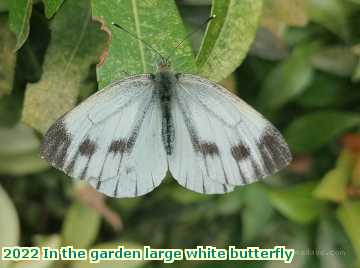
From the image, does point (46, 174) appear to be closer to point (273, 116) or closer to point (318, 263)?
point (273, 116)

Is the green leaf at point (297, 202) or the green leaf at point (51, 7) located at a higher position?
the green leaf at point (51, 7)

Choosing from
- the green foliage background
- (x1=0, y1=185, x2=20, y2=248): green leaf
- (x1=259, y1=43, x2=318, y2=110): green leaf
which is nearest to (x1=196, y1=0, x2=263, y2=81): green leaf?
the green foliage background

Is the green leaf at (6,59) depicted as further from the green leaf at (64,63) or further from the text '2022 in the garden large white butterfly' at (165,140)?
the text '2022 in the garden large white butterfly' at (165,140)

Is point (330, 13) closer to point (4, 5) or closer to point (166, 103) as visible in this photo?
point (166, 103)

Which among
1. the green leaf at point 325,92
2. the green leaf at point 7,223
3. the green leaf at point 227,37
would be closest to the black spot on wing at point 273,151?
the green leaf at point 227,37

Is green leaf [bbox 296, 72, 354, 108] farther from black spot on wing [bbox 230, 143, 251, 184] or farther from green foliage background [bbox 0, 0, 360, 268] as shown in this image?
black spot on wing [bbox 230, 143, 251, 184]

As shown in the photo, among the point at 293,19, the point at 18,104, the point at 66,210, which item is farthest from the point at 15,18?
the point at 66,210

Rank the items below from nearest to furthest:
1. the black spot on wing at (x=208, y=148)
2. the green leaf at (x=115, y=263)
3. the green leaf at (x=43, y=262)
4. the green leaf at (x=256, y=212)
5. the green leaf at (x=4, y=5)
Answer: the black spot on wing at (x=208, y=148), the green leaf at (x=4, y=5), the green leaf at (x=43, y=262), the green leaf at (x=115, y=263), the green leaf at (x=256, y=212)

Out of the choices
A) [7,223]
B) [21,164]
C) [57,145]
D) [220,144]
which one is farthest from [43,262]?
[220,144]
